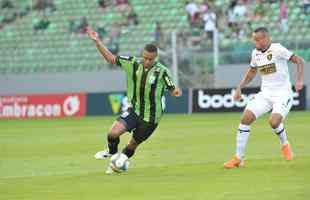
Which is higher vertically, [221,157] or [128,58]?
[128,58]

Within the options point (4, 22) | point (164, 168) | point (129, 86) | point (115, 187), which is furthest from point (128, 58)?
point (4, 22)

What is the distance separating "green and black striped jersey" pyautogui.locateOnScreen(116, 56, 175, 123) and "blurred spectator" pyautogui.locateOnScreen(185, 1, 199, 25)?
21.4m

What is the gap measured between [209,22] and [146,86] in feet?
67.9

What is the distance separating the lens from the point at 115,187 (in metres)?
11.5

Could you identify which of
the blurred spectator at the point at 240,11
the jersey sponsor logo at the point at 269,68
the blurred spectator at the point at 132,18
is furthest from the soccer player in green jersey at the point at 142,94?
the blurred spectator at the point at 132,18

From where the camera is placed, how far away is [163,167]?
1417cm

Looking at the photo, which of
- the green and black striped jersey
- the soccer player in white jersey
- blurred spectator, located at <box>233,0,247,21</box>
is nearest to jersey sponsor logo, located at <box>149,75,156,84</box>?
the green and black striped jersey

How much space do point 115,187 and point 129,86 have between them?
8.80 ft

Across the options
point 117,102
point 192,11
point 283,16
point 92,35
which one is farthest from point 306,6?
point 92,35

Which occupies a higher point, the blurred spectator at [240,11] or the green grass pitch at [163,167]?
the blurred spectator at [240,11]

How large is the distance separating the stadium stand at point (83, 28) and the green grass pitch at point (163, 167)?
30.6ft

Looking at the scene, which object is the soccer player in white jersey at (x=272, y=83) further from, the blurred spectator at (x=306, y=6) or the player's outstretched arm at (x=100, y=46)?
the blurred spectator at (x=306, y=6)

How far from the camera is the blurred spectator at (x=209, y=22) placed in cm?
3297

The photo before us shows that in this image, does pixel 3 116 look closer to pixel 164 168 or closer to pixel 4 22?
pixel 4 22
